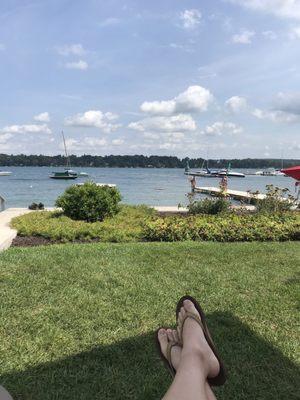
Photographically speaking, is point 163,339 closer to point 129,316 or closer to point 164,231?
point 129,316

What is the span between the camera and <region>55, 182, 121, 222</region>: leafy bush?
10.2m

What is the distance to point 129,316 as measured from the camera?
4234 mm

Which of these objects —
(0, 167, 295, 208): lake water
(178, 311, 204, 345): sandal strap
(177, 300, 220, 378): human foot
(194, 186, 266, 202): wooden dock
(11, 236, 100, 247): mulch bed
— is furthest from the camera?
(0, 167, 295, 208): lake water

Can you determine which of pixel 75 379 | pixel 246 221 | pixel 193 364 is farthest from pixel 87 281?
pixel 246 221

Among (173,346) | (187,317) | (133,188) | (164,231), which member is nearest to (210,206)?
(164,231)

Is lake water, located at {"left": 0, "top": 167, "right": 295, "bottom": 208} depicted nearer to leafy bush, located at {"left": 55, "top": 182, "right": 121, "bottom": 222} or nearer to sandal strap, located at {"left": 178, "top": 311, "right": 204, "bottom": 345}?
leafy bush, located at {"left": 55, "top": 182, "right": 121, "bottom": 222}

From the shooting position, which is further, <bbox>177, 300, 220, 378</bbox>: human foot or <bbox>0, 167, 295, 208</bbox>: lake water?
<bbox>0, 167, 295, 208</bbox>: lake water

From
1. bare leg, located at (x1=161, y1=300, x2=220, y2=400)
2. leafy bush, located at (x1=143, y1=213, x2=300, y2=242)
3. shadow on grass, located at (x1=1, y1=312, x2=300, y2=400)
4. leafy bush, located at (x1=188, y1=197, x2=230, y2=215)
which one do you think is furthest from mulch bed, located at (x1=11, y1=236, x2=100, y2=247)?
bare leg, located at (x1=161, y1=300, x2=220, y2=400)

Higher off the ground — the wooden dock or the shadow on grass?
the shadow on grass

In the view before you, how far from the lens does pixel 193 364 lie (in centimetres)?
231

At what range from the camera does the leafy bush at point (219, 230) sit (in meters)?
8.31

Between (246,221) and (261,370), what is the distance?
6.14 meters

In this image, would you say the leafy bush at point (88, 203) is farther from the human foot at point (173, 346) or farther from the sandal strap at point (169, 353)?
the sandal strap at point (169, 353)

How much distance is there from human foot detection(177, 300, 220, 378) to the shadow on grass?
586 millimetres
